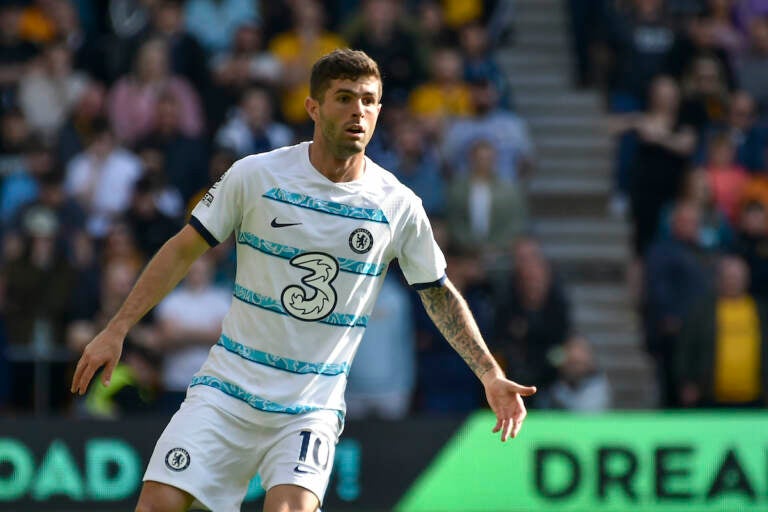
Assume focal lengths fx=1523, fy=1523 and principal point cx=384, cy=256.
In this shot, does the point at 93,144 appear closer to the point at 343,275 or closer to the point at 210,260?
the point at 210,260

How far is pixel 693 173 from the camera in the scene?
537 inches

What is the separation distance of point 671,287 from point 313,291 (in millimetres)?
7455

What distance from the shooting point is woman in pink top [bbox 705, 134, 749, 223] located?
1394 centimetres

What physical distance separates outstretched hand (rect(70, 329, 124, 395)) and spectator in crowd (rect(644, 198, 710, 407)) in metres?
7.74

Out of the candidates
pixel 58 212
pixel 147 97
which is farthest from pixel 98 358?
pixel 147 97

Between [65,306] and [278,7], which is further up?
[278,7]

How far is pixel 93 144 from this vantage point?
42.9 ft

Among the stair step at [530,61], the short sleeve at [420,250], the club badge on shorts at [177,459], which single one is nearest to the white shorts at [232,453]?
the club badge on shorts at [177,459]

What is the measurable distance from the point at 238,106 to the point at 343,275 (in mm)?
7447

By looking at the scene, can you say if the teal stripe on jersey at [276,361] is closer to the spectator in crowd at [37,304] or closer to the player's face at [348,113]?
the player's face at [348,113]

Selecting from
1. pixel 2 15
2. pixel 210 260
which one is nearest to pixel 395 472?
pixel 210 260

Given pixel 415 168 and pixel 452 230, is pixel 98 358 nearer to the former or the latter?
pixel 415 168

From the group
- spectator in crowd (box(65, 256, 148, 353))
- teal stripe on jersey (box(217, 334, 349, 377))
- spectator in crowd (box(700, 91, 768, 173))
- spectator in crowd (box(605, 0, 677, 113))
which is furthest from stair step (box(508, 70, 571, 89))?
teal stripe on jersey (box(217, 334, 349, 377))

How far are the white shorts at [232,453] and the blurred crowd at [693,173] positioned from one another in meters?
6.91
